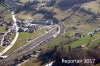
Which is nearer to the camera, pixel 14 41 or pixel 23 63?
pixel 23 63

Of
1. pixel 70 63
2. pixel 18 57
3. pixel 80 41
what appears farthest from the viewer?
pixel 80 41

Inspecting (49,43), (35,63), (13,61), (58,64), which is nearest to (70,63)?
(58,64)

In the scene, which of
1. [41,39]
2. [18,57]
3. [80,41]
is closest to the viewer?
[18,57]

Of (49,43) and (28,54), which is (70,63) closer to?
(28,54)

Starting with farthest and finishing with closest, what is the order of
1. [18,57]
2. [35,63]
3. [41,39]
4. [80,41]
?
[41,39], [80,41], [18,57], [35,63]

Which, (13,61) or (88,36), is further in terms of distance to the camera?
(88,36)

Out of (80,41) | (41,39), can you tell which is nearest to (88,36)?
(80,41)

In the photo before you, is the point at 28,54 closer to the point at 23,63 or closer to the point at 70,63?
the point at 23,63

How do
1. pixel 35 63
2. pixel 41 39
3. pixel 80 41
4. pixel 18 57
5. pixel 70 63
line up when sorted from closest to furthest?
pixel 70 63 < pixel 35 63 < pixel 18 57 < pixel 80 41 < pixel 41 39

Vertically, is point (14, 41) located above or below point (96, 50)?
below
